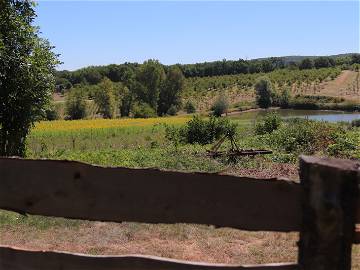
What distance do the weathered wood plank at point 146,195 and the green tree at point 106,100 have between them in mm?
73633

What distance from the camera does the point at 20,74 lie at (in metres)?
15.2

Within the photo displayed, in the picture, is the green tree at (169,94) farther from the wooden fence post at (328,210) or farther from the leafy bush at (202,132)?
the wooden fence post at (328,210)

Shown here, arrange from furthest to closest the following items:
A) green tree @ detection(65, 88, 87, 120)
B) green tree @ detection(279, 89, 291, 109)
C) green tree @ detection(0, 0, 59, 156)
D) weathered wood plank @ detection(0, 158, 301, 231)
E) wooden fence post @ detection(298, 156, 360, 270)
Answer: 1. green tree @ detection(279, 89, 291, 109)
2. green tree @ detection(65, 88, 87, 120)
3. green tree @ detection(0, 0, 59, 156)
4. weathered wood plank @ detection(0, 158, 301, 231)
5. wooden fence post @ detection(298, 156, 360, 270)

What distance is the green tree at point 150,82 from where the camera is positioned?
7850 cm

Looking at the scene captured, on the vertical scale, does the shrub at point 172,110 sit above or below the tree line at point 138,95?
below

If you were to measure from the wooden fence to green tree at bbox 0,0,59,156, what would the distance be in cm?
1289

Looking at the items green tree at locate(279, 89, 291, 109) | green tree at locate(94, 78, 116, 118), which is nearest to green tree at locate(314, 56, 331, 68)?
green tree at locate(279, 89, 291, 109)

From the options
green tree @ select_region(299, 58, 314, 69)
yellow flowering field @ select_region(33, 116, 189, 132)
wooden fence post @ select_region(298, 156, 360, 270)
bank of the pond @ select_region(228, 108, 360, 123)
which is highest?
green tree @ select_region(299, 58, 314, 69)

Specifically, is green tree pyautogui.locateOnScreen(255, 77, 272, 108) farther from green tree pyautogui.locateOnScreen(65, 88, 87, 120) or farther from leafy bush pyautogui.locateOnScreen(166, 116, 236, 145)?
leafy bush pyautogui.locateOnScreen(166, 116, 236, 145)

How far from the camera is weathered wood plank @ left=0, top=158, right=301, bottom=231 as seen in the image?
2.17 m

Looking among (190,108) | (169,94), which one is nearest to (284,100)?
(190,108)

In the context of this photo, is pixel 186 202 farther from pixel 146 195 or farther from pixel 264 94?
pixel 264 94

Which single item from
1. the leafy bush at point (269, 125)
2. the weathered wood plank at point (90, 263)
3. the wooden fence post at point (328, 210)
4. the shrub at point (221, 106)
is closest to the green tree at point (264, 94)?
the shrub at point (221, 106)

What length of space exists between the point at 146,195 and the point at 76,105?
6981 centimetres
